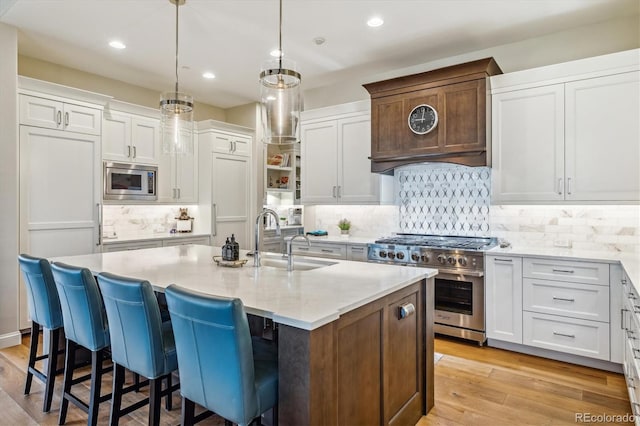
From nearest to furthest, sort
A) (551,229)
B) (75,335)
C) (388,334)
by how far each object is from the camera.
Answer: (388,334) → (75,335) → (551,229)

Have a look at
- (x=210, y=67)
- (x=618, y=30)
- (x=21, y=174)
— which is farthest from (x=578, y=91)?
(x=21, y=174)

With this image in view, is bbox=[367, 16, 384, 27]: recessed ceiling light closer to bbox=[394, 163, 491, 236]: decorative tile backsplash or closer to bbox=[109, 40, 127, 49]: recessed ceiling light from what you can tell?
bbox=[394, 163, 491, 236]: decorative tile backsplash

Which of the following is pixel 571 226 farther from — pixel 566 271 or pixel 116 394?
pixel 116 394

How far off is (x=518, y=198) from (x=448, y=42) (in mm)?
1698

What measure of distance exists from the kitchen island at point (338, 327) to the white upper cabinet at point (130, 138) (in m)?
2.28

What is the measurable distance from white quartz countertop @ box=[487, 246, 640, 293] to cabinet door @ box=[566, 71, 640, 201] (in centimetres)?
47

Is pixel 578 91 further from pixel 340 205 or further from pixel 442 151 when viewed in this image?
pixel 340 205

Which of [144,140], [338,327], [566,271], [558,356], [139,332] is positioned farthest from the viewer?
[144,140]

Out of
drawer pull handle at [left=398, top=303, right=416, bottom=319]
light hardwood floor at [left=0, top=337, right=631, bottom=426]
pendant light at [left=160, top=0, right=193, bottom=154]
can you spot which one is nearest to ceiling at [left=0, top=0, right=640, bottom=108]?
pendant light at [left=160, top=0, right=193, bottom=154]

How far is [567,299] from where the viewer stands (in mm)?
3145

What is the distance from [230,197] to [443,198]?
10.2 feet

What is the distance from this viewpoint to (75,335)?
226 cm

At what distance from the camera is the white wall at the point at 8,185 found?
3.48 meters

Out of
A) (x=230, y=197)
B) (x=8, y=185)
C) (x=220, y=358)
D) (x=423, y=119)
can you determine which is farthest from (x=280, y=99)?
(x=230, y=197)
